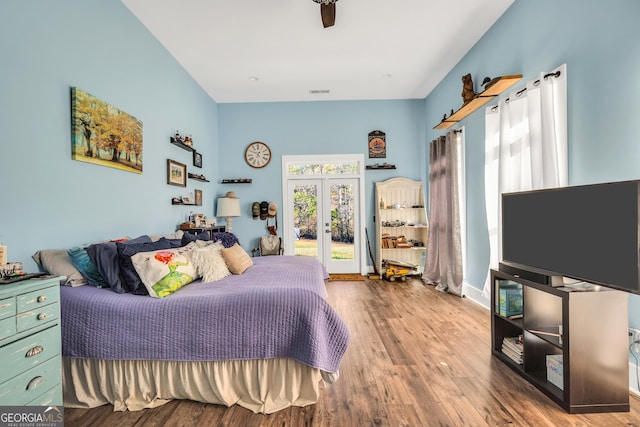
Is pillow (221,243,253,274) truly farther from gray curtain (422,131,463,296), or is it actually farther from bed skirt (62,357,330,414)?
gray curtain (422,131,463,296)

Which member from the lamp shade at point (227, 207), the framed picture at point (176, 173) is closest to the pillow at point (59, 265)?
the framed picture at point (176, 173)

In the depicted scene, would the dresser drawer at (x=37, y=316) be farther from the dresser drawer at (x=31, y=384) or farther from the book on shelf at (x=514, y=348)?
the book on shelf at (x=514, y=348)

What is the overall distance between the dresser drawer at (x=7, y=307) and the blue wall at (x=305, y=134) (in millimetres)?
4406

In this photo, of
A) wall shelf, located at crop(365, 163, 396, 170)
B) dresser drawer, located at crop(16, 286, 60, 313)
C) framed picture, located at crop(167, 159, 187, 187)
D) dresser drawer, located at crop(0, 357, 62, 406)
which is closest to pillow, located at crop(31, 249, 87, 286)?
dresser drawer, located at crop(16, 286, 60, 313)

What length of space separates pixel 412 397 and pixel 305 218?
417cm

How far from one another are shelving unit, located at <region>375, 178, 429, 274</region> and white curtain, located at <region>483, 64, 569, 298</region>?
2012mm

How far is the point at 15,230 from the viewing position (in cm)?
198

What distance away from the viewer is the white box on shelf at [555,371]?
6.61 ft

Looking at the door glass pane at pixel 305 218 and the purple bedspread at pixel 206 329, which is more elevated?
the door glass pane at pixel 305 218

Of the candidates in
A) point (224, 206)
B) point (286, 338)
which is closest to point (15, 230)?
point (286, 338)

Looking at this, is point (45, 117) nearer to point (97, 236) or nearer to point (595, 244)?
point (97, 236)

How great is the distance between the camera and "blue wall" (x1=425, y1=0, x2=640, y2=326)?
201 cm

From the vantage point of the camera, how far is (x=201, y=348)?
6.30 ft

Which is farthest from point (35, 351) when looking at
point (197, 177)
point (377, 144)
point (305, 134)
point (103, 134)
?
point (377, 144)
